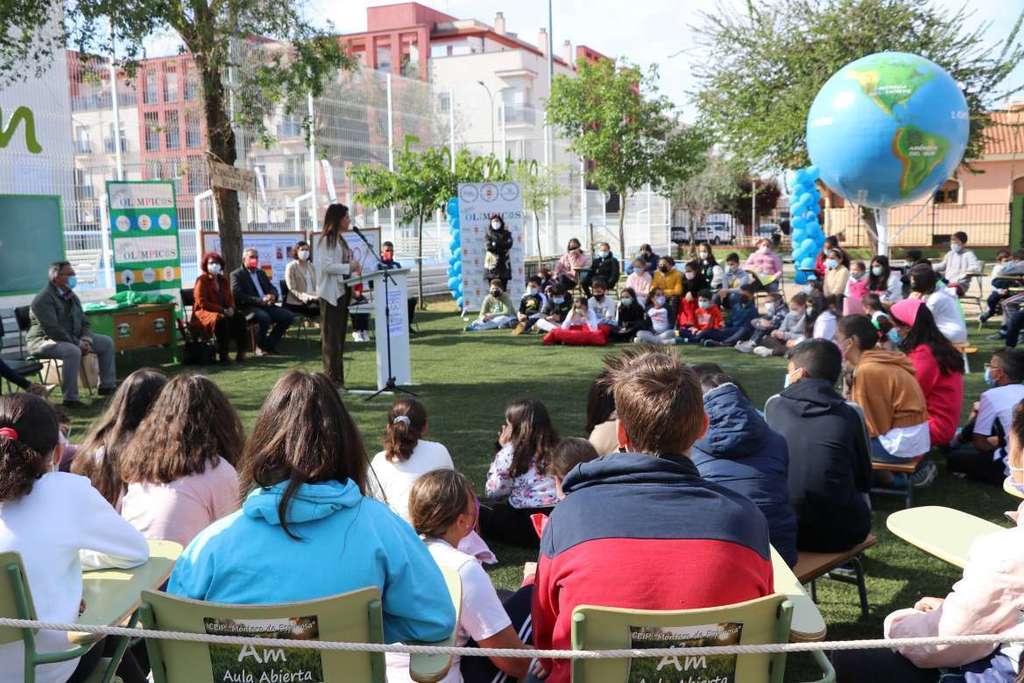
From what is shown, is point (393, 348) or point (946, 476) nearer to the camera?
point (946, 476)

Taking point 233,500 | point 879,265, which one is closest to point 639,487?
point 233,500

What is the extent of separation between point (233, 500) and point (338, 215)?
5167 millimetres

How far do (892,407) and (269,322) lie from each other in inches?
343

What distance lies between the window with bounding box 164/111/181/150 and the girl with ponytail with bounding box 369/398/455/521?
47.7 feet

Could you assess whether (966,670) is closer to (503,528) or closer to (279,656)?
(279,656)

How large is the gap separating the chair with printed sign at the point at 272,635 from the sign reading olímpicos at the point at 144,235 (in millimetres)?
10765

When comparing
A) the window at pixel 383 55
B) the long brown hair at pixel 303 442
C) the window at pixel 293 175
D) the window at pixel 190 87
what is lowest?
the long brown hair at pixel 303 442

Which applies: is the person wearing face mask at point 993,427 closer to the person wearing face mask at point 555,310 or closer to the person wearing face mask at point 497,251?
the person wearing face mask at point 555,310

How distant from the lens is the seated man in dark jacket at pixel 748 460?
11.5ft

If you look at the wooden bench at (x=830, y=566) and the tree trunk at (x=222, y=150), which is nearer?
the wooden bench at (x=830, y=566)

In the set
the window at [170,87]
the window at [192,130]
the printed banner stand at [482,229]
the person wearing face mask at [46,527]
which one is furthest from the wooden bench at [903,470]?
the window at [170,87]

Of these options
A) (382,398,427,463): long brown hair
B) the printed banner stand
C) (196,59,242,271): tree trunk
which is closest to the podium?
(382,398,427,463): long brown hair

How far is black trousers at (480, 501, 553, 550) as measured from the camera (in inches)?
189

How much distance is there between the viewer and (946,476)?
19.8ft
